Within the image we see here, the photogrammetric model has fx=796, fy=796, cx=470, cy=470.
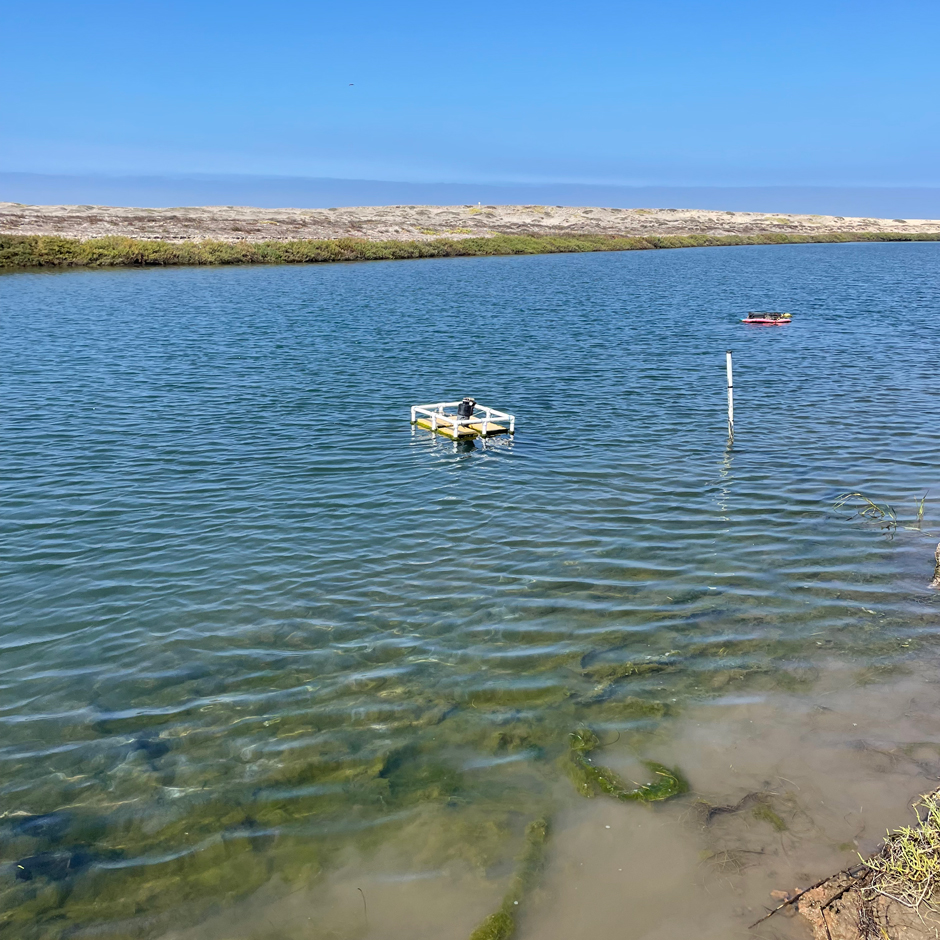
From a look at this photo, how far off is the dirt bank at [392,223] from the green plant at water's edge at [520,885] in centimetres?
9789

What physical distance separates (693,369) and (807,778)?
2581cm

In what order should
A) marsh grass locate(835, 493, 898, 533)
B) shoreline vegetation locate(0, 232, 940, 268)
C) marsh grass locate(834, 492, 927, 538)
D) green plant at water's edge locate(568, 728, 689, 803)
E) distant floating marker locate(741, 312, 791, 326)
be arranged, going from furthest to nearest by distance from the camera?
1. shoreline vegetation locate(0, 232, 940, 268)
2. distant floating marker locate(741, 312, 791, 326)
3. marsh grass locate(835, 493, 898, 533)
4. marsh grass locate(834, 492, 927, 538)
5. green plant at water's edge locate(568, 728, 689, 803)

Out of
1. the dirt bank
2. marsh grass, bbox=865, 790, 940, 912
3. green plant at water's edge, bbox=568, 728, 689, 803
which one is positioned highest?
the dirt bank

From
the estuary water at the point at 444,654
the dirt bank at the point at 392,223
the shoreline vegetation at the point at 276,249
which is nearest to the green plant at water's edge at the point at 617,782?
the estuary water at the point at 444,654

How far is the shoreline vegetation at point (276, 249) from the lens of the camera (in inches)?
3135

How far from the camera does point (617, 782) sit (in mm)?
9086

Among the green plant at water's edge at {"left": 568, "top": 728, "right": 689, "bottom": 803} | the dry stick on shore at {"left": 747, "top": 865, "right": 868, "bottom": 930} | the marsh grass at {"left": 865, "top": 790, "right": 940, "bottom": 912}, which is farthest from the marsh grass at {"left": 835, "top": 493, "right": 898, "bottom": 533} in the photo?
the dry stick on shore at {"left": 747, "top": 865, "right": 868, "bottom": 930}

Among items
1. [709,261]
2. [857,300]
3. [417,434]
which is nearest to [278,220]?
[709,261]

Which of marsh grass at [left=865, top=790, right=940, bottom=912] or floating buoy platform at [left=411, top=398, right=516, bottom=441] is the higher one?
floating buoy platform at [left=411, top=398, right=516, bottom=441]

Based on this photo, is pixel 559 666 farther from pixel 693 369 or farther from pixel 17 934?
pixel 693 369

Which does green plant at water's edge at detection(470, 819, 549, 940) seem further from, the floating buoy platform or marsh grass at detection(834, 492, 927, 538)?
the floating buoy platform

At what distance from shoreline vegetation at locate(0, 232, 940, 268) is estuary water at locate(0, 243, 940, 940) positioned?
6047 centimetres

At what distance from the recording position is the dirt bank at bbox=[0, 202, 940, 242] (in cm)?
10175

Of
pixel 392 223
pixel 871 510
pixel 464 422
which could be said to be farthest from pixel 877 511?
pixel 392 223
